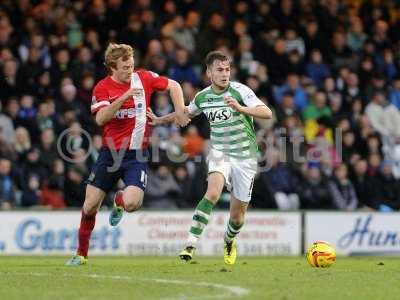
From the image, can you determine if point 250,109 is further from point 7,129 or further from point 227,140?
point 7,129

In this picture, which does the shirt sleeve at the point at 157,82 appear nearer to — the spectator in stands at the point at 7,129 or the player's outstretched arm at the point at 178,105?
the player's outstretched arm at the point at 178,105

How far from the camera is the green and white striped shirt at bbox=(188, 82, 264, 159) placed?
41.3 ft

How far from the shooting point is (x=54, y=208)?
733 inches

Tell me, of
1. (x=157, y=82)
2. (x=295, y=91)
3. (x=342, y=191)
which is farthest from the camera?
(x=295, y=91)

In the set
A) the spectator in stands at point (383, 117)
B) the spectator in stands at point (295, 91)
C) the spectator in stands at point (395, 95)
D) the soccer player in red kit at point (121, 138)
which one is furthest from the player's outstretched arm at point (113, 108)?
the spectator in stands at point (395, 95)

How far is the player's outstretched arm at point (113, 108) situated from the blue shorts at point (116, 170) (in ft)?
1.57

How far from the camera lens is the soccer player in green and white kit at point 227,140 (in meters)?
12.4

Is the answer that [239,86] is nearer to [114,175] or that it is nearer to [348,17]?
[114,175]

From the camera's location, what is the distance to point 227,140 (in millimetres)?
12641

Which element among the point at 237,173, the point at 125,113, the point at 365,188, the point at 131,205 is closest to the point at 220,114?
the point at 237,173

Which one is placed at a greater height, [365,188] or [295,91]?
[295,91]

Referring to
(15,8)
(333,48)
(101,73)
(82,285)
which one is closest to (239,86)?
(82,285)

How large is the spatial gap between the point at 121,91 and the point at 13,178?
6.74 metres

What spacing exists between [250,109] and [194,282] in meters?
2.84
